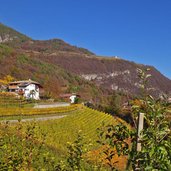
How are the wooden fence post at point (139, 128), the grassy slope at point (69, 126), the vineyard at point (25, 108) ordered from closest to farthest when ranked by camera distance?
the wooden fence post at point (139, 128) → the grassy slope at point (69, 126) → the vineyard at point (25, 108)

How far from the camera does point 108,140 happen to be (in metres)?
3.77

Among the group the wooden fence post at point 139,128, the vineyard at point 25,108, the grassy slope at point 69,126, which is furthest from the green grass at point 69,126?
the wooden fence post at point 139,128

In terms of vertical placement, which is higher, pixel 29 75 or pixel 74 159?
pixel 29 75

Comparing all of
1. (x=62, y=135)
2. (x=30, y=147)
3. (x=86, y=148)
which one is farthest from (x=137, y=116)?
(x=62, y=135)

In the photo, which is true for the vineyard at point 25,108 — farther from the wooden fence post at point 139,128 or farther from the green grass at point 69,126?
the wooden fence post at point 139,128

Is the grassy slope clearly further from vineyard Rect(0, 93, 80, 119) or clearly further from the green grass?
vineyard Rect(0, 93, 80, 119)

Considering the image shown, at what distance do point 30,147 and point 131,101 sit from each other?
1.74m

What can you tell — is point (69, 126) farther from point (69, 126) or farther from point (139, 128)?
point (139, 128)

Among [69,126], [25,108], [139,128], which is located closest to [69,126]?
[69,126]

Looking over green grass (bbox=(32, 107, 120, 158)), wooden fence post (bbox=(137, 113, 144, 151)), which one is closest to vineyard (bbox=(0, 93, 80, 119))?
green grass (bbox=(32, 107, 120, 158))

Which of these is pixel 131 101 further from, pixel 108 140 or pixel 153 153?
pixel 153 153

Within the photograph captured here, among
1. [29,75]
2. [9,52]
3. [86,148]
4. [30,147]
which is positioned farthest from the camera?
[9,52]

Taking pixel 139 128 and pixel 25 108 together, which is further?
pixel 25 108

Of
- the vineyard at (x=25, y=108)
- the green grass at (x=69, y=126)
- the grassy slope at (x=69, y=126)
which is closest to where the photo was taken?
the green grass at (x=69, y=126)
